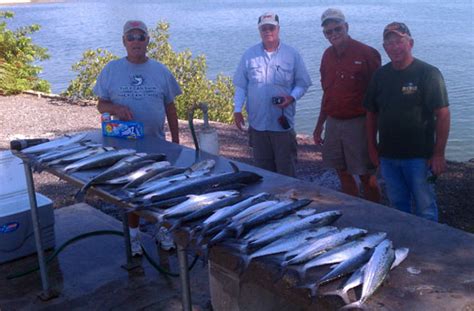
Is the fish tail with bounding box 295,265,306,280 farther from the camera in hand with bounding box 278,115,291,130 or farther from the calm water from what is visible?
the calm water

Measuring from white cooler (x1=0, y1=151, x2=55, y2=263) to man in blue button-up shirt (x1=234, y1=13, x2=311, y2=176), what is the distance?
6.63 feet

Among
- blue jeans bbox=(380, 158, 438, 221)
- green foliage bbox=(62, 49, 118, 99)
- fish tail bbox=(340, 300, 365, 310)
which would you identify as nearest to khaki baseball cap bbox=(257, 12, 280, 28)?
blue jeans bbox=(380, 158, 438, 221)

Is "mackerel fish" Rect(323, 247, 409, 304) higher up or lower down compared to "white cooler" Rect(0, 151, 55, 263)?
higher up

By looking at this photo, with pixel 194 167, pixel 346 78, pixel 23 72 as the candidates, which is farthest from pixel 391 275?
pixel 23 72

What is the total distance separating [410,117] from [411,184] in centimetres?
52

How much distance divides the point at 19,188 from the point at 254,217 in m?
3.15

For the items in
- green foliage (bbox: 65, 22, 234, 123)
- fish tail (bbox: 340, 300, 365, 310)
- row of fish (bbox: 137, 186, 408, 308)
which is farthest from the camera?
green foliage (bbox: 65, 22, 234, 123)

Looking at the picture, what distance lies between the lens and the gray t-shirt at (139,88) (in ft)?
15.5

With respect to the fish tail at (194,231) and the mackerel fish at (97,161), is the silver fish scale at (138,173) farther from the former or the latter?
the fish tail at (194,231)

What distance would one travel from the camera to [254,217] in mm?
2578

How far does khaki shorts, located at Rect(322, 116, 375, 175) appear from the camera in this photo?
4848 mm

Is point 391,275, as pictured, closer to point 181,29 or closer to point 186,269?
point 186,269

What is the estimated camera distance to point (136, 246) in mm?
4945

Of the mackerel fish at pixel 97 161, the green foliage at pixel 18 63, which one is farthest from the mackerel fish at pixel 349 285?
the green foliage at pixel 18 63
